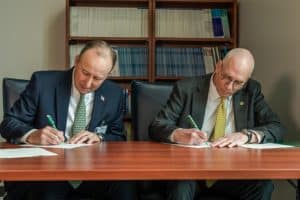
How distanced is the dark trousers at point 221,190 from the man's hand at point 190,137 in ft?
0.59

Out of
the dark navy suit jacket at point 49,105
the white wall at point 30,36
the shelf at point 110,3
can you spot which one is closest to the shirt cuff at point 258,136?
the dark navy suit jacket at point 49,105

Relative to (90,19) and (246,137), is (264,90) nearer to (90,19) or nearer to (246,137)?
(246,137)

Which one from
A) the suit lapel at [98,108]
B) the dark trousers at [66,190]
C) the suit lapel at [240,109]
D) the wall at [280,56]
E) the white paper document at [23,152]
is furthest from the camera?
the wall at [280,56]

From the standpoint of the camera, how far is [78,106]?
230 cm

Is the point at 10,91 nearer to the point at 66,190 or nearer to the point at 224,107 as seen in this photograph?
the point at 66,190

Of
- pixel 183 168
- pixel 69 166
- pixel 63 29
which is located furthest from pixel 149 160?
pixel 63 29

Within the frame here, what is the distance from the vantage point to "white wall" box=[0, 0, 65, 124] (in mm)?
3979

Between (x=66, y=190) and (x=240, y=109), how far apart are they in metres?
1.00

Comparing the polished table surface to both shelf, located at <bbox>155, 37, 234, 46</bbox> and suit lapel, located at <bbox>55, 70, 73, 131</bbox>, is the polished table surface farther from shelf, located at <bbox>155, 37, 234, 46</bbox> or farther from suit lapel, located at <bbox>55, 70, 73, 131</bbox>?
shelf, located at <bbox>155, 37, 234, 46</bbox>

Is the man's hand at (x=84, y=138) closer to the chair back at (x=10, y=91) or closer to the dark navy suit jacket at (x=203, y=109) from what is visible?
the dark navy suit jacket at (x=203, y=109)

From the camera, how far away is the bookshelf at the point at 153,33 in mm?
3805

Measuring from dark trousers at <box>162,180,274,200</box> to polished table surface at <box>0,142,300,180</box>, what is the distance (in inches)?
6.4

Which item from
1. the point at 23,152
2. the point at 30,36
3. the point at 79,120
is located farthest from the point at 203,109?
the point at 30,36

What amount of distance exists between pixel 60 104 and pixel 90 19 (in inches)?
65.3
